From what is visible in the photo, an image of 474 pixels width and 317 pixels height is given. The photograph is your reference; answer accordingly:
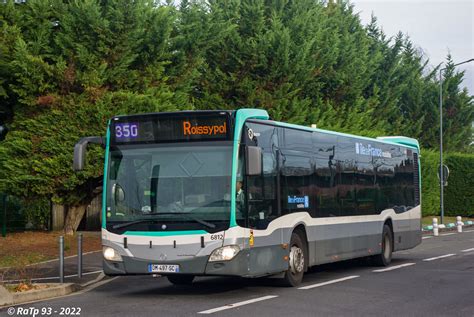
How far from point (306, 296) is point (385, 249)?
7.16m

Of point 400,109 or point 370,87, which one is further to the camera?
point 400,109

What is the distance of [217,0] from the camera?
36188 mm

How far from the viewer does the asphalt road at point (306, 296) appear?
39.7 ft

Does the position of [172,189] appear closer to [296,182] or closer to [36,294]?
[36,294]

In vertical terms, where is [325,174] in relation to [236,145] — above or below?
below

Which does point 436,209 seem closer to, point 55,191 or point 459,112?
point 459,112

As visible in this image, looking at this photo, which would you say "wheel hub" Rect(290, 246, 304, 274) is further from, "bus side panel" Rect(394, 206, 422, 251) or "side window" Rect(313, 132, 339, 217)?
"bus side panel" Rect(394, 206, 422, 251)

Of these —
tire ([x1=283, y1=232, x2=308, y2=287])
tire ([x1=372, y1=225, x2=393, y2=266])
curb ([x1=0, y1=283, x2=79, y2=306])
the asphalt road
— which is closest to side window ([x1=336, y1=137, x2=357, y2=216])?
the asphalt road

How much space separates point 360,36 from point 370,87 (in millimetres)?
3715

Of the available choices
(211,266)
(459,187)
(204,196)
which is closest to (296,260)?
(211,266)

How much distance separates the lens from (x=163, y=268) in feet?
44.0

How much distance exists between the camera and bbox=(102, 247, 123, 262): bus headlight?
13821mm

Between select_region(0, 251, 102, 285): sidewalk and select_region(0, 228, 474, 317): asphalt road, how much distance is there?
89 cm

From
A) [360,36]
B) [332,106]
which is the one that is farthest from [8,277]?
[360,36]
